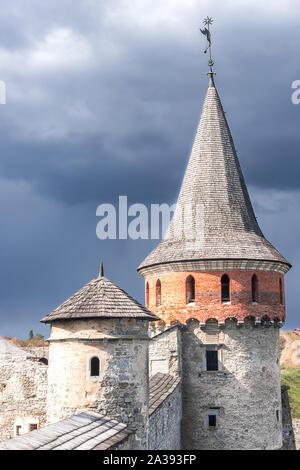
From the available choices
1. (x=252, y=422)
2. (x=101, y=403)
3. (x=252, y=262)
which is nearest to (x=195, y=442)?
(x=252, y=422)

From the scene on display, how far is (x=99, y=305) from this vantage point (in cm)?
1288

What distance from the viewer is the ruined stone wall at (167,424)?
14.4m

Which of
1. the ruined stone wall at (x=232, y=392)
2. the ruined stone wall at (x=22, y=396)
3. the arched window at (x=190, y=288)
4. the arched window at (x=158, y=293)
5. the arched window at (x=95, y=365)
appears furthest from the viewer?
the arched window at (x=158, y=293)

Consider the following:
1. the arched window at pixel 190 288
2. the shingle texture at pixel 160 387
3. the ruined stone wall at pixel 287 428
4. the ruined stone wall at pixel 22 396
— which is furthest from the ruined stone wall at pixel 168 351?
the ruined stone wall at pixel 287 428

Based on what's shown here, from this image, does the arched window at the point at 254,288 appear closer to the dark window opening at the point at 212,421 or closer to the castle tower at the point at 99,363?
the dark window opening at the point at 212,421

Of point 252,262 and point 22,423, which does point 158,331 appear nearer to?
point 252,262

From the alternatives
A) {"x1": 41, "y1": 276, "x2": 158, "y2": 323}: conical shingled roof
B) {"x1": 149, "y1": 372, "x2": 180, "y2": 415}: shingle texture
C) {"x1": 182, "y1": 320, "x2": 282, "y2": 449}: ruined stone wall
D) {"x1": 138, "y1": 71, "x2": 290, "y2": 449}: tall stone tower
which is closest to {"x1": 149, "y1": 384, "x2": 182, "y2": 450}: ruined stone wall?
{"x1": 149, "y1": 372, "x2": 180, "y2": 415}: shingle texture

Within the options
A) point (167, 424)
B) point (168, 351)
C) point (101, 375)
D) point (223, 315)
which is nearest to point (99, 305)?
point (101, 375)

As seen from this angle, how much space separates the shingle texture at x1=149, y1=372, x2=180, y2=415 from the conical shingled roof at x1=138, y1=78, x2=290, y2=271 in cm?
438

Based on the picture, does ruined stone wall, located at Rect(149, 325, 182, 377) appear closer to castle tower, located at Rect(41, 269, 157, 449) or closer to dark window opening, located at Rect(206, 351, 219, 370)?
dark window opening, located at Rect(206, 351, 219, 370)

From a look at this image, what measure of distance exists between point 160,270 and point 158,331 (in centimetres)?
239

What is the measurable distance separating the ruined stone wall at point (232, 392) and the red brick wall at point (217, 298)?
1.53 ft

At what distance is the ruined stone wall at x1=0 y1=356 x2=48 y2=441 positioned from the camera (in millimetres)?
17719
